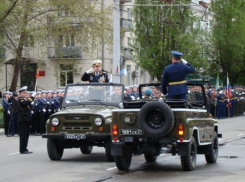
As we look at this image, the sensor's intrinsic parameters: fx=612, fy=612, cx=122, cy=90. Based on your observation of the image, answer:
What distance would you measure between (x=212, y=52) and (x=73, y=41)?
21.9 meters

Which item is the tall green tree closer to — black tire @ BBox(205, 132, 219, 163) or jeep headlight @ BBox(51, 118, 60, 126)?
black tire @ BBox(205, 132, 219, 163)

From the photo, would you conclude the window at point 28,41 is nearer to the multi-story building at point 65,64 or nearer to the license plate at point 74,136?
the multi-story building at point 65,64

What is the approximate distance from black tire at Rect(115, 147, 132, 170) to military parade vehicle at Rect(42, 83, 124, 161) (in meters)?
1.63

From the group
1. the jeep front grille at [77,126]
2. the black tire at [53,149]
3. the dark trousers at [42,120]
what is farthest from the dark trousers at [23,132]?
the dark trousers at [42,120]

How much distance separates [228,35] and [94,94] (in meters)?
37.7

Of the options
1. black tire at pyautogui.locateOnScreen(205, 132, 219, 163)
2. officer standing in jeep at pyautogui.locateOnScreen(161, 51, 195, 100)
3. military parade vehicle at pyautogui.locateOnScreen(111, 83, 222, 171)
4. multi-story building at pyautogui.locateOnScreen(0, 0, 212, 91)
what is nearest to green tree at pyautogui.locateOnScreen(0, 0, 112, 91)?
multi-story building at pyautogui.locateOnScreen(0, 0, 212, 91)

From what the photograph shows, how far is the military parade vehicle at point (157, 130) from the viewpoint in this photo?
11.5 meters

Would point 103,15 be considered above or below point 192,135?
above

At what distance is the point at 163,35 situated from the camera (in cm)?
4300

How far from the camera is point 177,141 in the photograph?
1161cm

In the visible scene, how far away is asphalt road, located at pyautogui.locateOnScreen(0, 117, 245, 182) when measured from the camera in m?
11.6

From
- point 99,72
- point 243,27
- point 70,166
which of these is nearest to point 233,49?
point 243,27

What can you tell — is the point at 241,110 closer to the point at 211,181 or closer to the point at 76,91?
the point at 76,91

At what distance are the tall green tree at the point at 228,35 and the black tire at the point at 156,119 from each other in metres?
40.2
